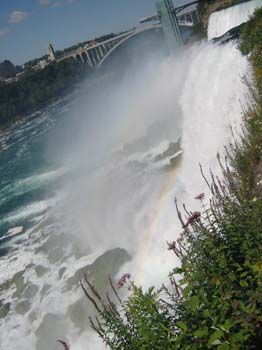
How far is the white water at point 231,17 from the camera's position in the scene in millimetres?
21641

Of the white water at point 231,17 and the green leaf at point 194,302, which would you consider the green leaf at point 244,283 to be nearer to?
the green leaf at point 194,302

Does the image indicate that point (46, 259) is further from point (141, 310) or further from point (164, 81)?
point (164, 81)

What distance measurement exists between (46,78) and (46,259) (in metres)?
86.8

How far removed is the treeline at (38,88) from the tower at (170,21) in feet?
153

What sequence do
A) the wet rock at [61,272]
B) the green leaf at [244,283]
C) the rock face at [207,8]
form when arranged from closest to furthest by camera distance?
the green leaf at [244,283] < the wet rock at [61,272] < the rock face at [207,8]

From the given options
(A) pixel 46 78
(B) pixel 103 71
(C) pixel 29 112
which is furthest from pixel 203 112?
(A) pixel 46 78

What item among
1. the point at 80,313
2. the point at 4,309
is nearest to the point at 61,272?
the point at 4,309

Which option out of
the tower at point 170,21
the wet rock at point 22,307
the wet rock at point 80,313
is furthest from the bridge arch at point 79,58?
the wet rock at point 80,313

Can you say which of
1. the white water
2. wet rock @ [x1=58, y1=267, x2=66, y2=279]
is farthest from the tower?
wet rock @ [x1=58, y1=267, x2=66, y2=279]

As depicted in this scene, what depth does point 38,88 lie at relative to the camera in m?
93.9

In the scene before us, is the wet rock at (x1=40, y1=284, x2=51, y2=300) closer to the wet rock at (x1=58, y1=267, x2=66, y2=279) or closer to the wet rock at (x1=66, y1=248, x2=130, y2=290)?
the wet rock at (x1=58, y1=267, x2=66, y2=279)

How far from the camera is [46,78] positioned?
9669cm

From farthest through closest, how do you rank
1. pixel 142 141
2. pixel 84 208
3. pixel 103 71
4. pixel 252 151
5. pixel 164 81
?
pixel 103 71 → pixel 164 81 → pixel 142 141 → pixel 84 208 → pixel 252 151

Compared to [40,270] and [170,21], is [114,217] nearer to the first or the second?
[40,270]
